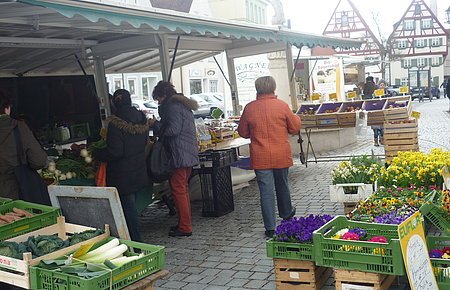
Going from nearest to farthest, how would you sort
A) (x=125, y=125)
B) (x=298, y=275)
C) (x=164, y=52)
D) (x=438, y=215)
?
1. (x=298, y=275)
2. (x=438, y=215)
3. (x=125, y=125)
4. (x=164, y=52)

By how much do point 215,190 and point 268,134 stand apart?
1.54 m

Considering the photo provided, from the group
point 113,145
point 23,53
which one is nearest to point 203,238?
point 113,145

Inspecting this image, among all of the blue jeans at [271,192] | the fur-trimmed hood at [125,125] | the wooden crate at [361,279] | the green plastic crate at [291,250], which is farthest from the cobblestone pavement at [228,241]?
the fur-trimmed hood at [125,125]

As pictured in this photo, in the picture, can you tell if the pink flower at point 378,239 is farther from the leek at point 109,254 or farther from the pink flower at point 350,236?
the leek at point 109,254

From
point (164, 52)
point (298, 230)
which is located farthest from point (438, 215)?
point (164, 52)

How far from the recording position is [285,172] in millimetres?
6133

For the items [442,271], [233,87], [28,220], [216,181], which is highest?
[233,87]

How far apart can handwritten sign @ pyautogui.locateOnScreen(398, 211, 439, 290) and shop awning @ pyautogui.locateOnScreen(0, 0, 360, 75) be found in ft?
9.53

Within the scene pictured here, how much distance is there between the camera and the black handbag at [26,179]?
Result: 16.4ft

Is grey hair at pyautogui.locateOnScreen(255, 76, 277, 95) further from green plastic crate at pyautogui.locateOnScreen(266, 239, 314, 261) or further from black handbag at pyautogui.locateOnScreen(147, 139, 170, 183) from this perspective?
green plastic crate at pyautogui.locateOnScreen(266, 239, 314, 261)

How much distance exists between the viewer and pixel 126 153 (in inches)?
220

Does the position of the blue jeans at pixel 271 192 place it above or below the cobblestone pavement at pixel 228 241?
above

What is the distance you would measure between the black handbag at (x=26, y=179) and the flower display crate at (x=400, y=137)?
5.78 meters

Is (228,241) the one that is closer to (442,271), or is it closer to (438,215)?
(438,215)
